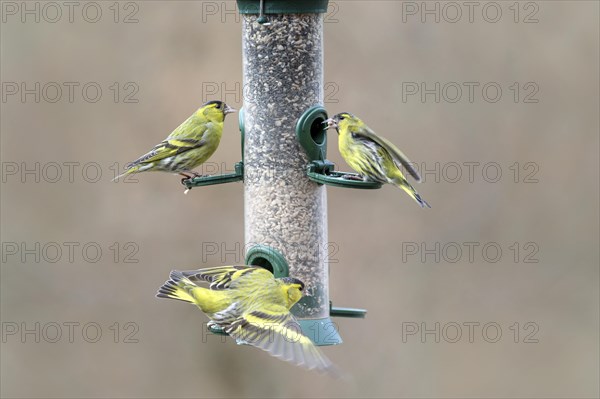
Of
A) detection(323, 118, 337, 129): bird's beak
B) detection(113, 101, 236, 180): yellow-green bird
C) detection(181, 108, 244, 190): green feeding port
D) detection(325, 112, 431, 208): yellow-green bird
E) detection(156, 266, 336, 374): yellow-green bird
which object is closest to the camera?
detection(156, 266, 336, 374): yellow-green bird

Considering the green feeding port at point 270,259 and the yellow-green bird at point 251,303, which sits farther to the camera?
the green feeding port at point 270,259

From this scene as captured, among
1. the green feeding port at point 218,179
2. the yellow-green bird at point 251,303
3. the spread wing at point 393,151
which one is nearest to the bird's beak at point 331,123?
the spread wing at point 393,151

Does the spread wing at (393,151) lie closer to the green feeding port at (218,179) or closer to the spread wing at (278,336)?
the green feeding port at (218,179)

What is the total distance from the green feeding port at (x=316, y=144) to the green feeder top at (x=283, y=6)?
678mm

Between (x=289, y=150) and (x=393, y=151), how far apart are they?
0.81 meters

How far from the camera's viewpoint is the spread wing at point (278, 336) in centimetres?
770

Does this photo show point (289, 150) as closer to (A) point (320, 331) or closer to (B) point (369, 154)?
(B) point (369, 154)

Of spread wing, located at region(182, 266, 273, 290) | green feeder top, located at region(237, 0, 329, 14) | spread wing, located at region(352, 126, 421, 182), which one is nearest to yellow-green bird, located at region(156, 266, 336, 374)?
spread wing, located at region(182, 266, 273, 290)

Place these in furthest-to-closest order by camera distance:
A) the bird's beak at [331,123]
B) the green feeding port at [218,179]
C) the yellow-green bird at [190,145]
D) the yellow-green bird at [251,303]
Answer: the yellow-green bird at [190,145] → the green feeding port at [218,179] → the bird's beak at [331,123] → the yellow-green bird at [251,303]

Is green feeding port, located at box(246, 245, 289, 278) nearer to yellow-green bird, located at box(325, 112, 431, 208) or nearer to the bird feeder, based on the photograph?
the bird feeder

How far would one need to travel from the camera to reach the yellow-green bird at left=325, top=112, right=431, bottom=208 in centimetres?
873

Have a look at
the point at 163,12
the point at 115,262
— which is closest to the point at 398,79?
the point at 163,12

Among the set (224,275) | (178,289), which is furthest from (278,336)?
(178,289)

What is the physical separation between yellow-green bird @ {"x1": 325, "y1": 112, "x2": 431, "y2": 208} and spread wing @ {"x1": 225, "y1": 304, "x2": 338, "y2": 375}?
1.15 m
